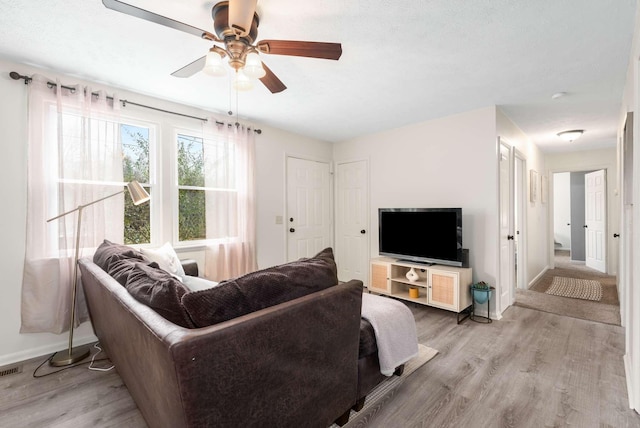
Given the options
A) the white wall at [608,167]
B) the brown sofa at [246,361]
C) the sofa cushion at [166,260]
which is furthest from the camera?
the white wall at [608,167]

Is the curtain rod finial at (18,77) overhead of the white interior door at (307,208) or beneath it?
overhead

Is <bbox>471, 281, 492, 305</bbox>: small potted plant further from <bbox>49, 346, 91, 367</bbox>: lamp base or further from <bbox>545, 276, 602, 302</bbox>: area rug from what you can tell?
<bbox>49, 346, 91, 367</bbox>: lamp base

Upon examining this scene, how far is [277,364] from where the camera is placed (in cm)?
123

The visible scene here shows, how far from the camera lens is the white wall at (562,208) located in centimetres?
773

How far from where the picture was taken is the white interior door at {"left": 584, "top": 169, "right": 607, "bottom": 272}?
17.3 ft

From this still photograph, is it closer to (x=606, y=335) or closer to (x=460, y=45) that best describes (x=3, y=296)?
(x=460, y=45)

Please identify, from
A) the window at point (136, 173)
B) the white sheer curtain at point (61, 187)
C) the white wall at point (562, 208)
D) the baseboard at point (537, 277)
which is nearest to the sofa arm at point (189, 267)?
the window at point (136, 173)

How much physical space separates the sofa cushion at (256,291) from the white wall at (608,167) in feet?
19.7

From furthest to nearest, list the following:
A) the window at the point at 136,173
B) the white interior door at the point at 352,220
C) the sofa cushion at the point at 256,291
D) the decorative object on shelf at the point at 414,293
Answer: the white interior door at the point at 352,220 → the decorative object on shelf at the point at 414,293 → the window at the point at 136,173 → the sofa cushion at the point at 256,291

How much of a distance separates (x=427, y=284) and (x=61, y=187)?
364 centimetres

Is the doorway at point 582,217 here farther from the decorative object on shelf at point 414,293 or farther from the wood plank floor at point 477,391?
the decorative object on shelf at point 414,293

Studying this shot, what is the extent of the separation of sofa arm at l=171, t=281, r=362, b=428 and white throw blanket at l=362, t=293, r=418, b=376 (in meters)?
0.27

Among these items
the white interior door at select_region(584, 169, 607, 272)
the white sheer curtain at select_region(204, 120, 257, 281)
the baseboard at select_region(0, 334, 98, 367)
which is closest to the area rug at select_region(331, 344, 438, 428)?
the white sheer curtain at select_region(204, 120, 257, 281)

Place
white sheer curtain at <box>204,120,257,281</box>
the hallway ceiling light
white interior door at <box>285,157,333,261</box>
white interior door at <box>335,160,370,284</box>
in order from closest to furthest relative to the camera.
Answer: white sheer curtain at <box>204,120,257,281</box> < the hallway ceiling light < white interior door at <box>285,157,333,261</box> < white interior door at <box>335,160,370,284</box>
